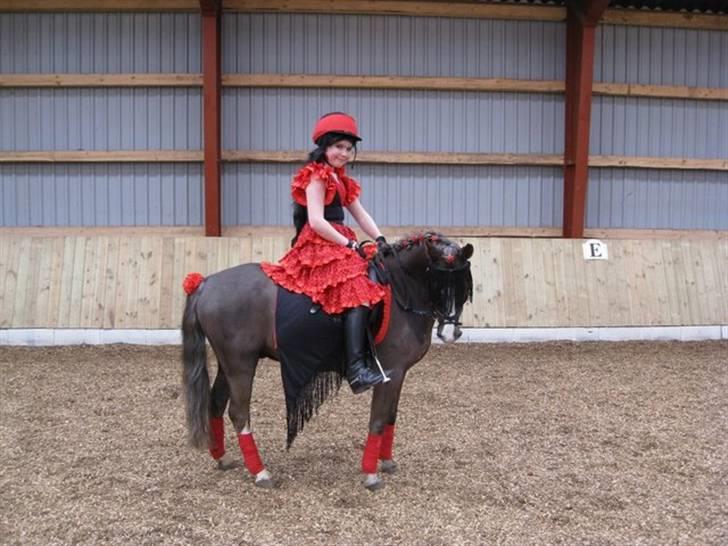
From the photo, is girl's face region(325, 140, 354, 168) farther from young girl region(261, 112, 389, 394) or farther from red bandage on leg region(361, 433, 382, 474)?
red bandage on leg region(361, 433, 382, 474)

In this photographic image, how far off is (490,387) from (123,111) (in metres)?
5.68

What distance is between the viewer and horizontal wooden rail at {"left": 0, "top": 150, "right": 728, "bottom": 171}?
865 cm

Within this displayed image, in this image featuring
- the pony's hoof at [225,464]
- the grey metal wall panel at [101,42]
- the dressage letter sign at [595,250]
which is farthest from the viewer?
the grey metal wall panel at [101,42]

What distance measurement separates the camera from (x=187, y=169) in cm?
876

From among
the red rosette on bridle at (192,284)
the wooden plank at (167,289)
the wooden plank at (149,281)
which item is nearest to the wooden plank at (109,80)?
the wooden plank at (149,281)

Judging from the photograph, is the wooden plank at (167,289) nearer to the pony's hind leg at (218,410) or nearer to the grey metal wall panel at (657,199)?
the pony's hind leg at (218,410)

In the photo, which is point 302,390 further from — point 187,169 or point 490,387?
point 187,169

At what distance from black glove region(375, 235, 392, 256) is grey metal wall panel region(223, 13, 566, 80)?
5.63m

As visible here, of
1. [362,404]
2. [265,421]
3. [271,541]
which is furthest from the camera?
[362,404]

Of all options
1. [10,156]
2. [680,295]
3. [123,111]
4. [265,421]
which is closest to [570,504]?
[265,421]

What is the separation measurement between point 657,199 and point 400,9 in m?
4.17

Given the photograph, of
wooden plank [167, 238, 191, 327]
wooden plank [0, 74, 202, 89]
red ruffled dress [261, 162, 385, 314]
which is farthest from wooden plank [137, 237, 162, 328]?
red ruffled dress [261, 162, 385, 314]

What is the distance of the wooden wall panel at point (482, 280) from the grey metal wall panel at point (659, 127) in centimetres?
151

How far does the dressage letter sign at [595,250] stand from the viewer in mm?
8156
